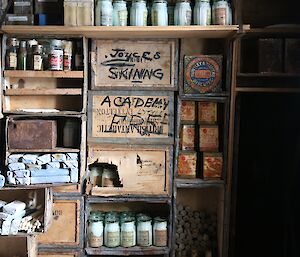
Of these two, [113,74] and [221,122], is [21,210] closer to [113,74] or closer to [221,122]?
[113,74]

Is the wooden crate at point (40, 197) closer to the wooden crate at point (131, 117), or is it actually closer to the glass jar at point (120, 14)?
the wooden crate at point (131, 117)

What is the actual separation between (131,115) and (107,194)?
536 mm

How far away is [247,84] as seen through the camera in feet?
9.30

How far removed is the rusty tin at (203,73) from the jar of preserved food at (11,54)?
1071 millimetres

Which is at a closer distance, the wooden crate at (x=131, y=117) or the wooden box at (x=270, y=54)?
the wooden box at (x=270, y=54)

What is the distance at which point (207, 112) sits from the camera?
2887 mm

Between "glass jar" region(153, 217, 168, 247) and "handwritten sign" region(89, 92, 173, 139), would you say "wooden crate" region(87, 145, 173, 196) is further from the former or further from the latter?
"glass jar" region(153, 217, 168, 247)

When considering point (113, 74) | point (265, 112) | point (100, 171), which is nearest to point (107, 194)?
point (100, 171)

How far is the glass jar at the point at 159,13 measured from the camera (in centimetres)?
267

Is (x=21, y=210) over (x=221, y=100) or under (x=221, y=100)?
under

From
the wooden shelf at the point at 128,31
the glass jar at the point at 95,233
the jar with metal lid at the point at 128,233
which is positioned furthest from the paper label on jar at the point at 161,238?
the wooden shelf at the point at 128,31

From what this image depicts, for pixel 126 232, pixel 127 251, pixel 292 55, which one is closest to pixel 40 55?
pixel 126 232

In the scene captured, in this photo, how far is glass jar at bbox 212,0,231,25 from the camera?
2639mm

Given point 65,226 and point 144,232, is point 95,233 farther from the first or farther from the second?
point 144,232
